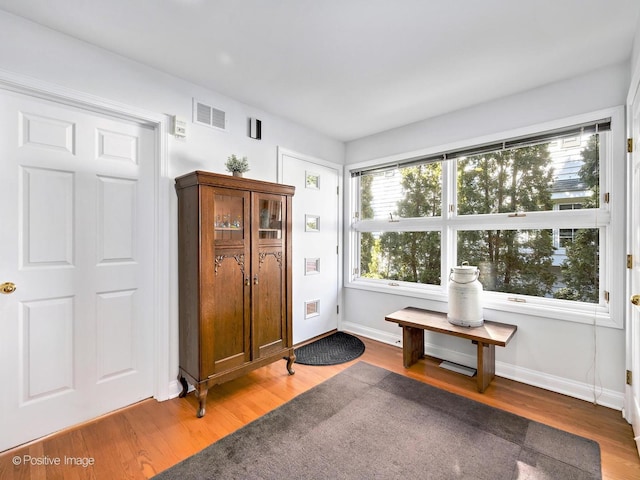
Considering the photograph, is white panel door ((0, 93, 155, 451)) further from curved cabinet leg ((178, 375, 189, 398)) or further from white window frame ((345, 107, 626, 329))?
white window frame ((345, 107, 626, 329))

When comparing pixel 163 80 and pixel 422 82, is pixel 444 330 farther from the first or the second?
pixel 163 80

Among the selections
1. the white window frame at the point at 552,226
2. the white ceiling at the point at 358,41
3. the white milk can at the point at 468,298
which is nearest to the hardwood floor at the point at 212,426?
the white milk can at the point at 468,298

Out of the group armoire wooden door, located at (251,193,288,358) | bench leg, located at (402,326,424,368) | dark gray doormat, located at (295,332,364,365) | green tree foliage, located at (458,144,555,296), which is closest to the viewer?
armoire wooden door, located at (251,193,288,358)

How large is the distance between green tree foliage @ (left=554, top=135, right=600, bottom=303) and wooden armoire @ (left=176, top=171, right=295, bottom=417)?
2333 millimetres

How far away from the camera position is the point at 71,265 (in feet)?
6.43

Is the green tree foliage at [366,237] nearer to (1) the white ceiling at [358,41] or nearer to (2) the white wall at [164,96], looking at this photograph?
(2) the white wall at [164,96]

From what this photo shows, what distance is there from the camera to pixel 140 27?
5.90ft

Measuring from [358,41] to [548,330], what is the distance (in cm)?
262

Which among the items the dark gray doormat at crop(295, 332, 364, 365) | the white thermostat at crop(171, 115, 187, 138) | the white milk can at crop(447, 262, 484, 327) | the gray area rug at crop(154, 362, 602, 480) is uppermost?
the white thermostat at crop(171, 115, 187, 138)

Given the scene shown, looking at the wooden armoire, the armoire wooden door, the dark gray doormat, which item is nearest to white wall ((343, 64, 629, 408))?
the dark gray doormat

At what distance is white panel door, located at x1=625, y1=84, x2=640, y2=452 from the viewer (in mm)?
1748

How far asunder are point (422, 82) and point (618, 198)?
1.64 metres

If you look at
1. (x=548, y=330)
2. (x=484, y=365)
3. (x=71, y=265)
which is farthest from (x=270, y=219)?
(x=548, y=330)

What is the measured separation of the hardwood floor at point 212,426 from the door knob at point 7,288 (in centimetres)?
92
